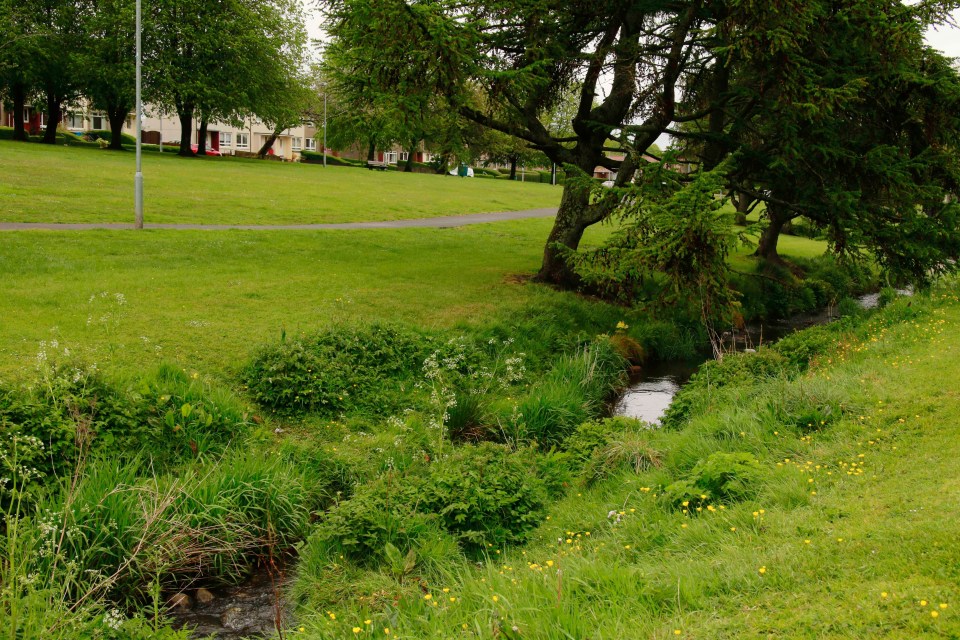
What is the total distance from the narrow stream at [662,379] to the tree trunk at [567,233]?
3291 millimetres

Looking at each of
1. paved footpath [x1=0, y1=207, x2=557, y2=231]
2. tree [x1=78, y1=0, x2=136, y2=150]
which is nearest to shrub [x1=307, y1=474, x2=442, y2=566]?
paved footpath [x1=0, y1=207, x2=557, y2=231]

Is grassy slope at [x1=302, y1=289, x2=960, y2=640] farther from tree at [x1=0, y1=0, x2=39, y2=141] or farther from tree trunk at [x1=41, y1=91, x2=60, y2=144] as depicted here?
tree trunk at [x1=41, y1=91, x2=60, y2=144]

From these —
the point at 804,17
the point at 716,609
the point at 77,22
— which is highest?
the point at 77,22

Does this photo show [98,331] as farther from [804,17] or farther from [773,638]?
[804,17]

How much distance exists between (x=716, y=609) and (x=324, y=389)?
6.94 meters

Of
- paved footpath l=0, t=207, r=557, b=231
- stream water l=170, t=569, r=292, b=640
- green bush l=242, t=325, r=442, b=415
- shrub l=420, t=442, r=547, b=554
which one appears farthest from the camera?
paved footpath l=0, t=207, r=557, b=231

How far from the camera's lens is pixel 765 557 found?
4.96m

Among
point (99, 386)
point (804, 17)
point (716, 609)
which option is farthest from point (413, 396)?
point (804, 17)

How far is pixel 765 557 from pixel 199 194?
28161 millimetres

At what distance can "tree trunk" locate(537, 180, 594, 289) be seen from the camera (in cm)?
1752

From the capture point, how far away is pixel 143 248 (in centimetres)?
1788

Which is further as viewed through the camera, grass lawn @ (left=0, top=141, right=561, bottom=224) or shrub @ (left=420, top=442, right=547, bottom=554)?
grass lawn @ (left=0, top=141, right=561, bottom=224)

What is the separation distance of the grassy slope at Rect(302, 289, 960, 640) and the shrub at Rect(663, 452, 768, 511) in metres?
0.18

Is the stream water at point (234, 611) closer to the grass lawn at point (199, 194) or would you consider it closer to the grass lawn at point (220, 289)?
the grass lawn at point (220, 289)
